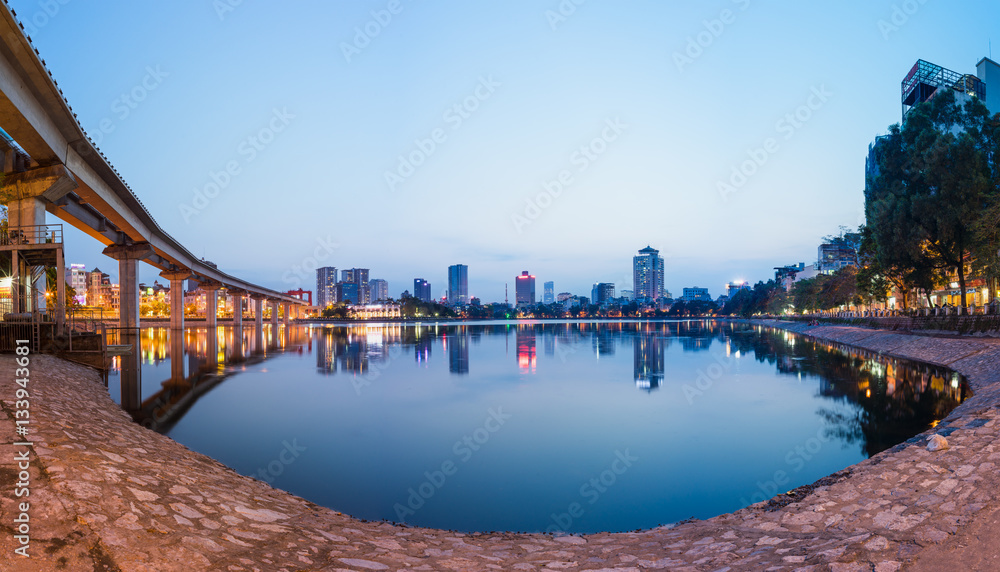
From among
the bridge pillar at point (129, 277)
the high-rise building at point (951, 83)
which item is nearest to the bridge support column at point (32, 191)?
the bridge pillar at point (129, 277)

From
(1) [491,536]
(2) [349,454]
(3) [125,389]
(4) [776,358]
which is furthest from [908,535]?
(4) [776,358]

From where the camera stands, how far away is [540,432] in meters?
14.6

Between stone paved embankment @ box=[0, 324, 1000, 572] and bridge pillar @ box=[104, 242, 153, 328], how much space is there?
47207 mm

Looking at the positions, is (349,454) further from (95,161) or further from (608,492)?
(95,161)

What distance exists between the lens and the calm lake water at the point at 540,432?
9375 mm

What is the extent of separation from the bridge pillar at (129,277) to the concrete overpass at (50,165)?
0.13 m

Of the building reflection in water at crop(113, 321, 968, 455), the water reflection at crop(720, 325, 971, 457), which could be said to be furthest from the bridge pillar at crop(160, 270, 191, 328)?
the water reflection at crop(720, 325, 971, 457)

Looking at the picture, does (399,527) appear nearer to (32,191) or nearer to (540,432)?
(540,432)

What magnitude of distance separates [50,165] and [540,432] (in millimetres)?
30314

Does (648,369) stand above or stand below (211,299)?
below

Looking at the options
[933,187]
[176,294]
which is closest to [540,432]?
[933,187]

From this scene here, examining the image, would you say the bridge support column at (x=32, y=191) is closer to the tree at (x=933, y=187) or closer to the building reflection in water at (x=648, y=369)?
the building reflection in water at (x=648, y=369)

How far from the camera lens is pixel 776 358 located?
3738 centimetres

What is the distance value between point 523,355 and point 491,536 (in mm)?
32793
